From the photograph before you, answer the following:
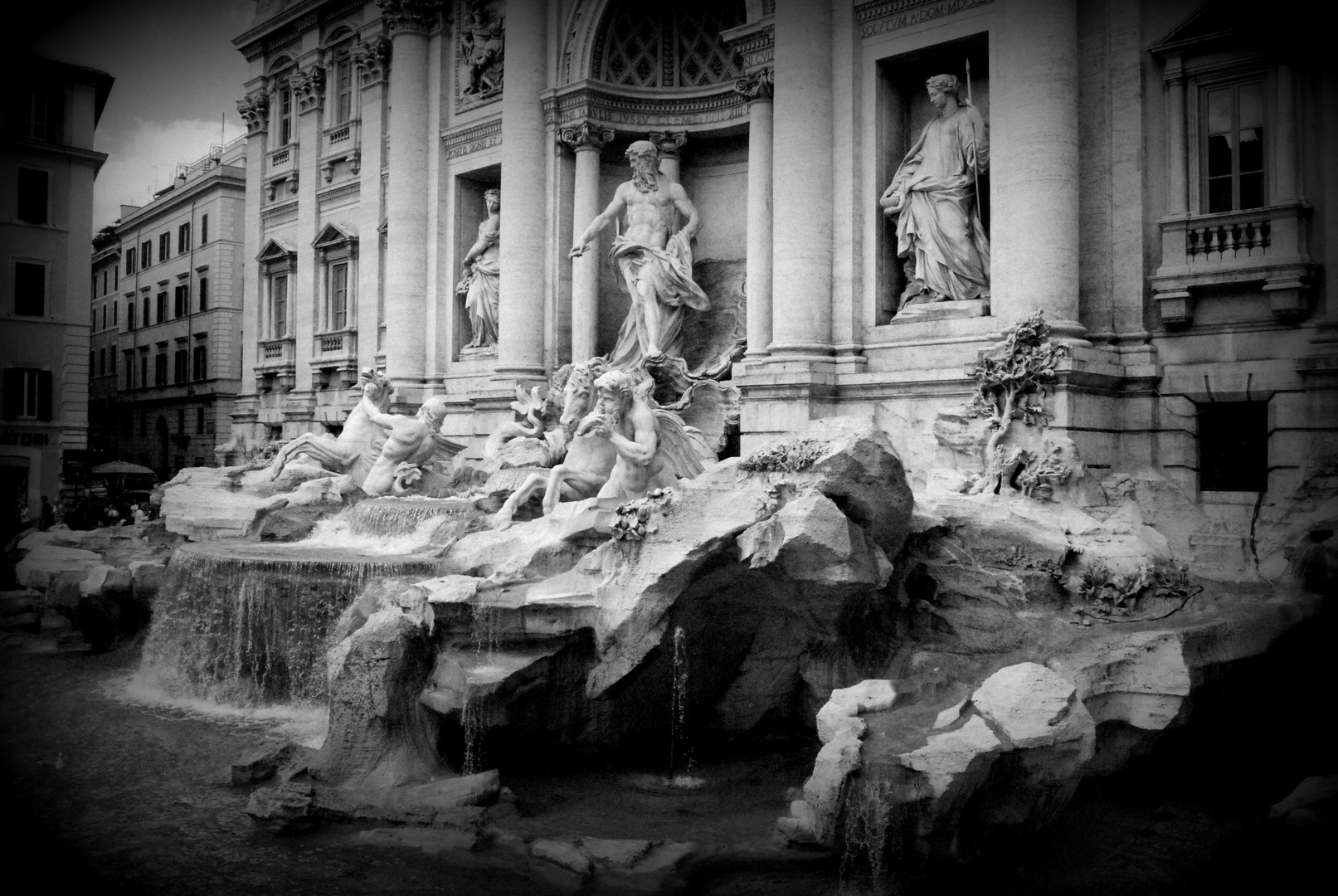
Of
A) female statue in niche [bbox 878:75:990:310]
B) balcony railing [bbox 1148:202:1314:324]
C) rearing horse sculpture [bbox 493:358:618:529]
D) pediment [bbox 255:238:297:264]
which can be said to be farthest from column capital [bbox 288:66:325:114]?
balcony railing [bbox 1148:202:1314:324]

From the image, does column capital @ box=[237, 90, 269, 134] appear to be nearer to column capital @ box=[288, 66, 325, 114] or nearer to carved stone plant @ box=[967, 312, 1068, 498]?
column capital @ box=[288, 66, 325, 114]

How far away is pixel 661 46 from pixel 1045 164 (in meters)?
7.55

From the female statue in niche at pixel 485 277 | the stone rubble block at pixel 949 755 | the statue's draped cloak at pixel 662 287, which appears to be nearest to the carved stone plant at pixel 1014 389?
the stone rubble block at pixel 949 755

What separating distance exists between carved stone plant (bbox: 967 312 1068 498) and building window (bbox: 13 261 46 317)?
836 cm

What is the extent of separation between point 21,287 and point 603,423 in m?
5.03

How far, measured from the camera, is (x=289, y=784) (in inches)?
313

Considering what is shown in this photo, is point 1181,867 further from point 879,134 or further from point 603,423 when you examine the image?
point 879,134

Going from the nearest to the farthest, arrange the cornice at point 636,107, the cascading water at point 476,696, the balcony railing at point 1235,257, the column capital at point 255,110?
1. the cascading water at point 476,696
2. the balcony railing at point 1235,257
3. the cornice at point 636,107
4. the column capital at point 255,110

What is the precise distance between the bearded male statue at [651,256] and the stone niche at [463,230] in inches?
160

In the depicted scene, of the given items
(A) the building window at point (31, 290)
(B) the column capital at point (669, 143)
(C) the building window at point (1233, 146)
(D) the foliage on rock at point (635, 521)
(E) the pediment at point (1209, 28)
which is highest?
(B) the column capital at point (669, 143)

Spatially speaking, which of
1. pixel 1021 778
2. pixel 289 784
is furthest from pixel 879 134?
pixel 289 784

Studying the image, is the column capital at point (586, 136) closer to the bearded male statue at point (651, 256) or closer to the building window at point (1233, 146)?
the bearded male statue at point (651, 256)

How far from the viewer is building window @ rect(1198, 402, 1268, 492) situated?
35.9 ft

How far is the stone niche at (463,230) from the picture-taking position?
64.1 feet
